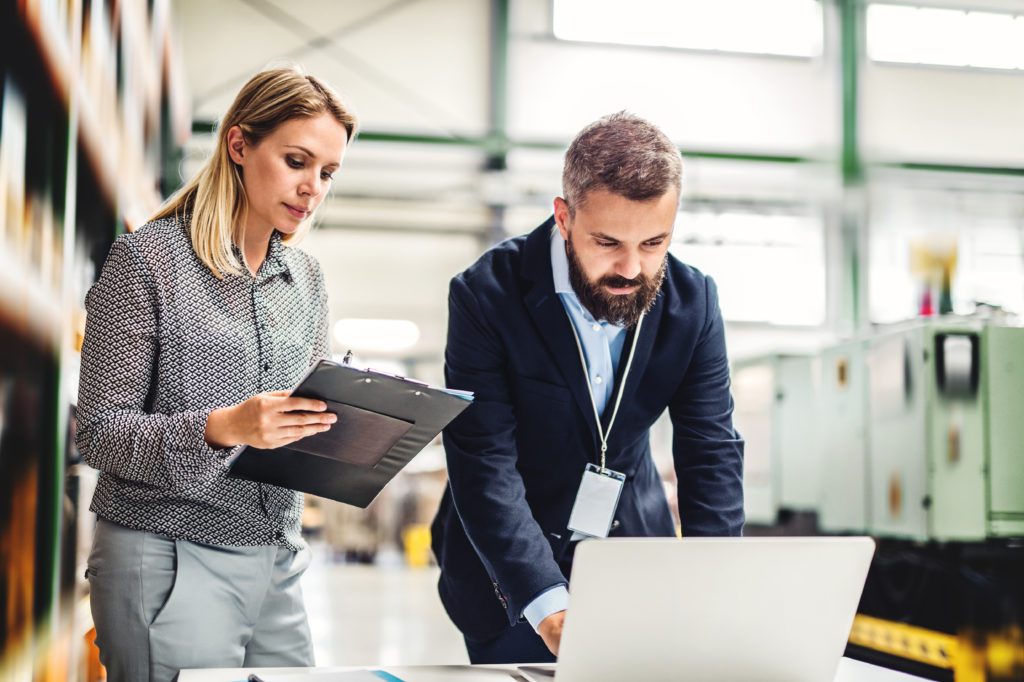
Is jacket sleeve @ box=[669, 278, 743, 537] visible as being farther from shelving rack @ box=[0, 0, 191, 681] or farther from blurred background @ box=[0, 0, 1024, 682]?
blurred background @ box=[0, 0, 1024, 682]

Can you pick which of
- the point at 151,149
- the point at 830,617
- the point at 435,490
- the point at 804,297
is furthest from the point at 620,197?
the point at 435,490

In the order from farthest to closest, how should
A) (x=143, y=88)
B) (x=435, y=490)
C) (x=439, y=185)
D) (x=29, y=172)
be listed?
(x=435, y=490), (x=439, y=185), (x=143, y=88), (x=29, y=172)

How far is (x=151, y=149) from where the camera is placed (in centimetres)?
422

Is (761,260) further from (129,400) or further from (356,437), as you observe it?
(129,400)

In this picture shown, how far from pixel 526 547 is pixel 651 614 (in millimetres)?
372

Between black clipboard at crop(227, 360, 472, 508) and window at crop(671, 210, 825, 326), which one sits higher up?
window at crop(671, 210, 825, 326)

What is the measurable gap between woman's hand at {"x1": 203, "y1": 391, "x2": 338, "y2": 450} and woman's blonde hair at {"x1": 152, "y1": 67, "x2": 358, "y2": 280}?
0.89 ft

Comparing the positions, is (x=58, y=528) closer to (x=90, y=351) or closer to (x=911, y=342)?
(x=90, y=351)

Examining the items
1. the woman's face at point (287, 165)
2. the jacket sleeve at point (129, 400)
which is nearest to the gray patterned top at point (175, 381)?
the jacket sleeve at point (129, 400)

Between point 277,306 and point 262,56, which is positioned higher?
point 262,56

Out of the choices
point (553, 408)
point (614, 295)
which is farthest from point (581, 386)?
point (614, 295)

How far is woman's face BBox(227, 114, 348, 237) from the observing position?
1483 mm

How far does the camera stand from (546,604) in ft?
4.42

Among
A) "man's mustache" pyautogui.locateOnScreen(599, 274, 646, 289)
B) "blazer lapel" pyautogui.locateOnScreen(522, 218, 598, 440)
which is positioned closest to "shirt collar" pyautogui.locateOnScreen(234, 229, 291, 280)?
"blazer lapel" pyautogui.locateOnScreen(522, 218, 598, 440)
